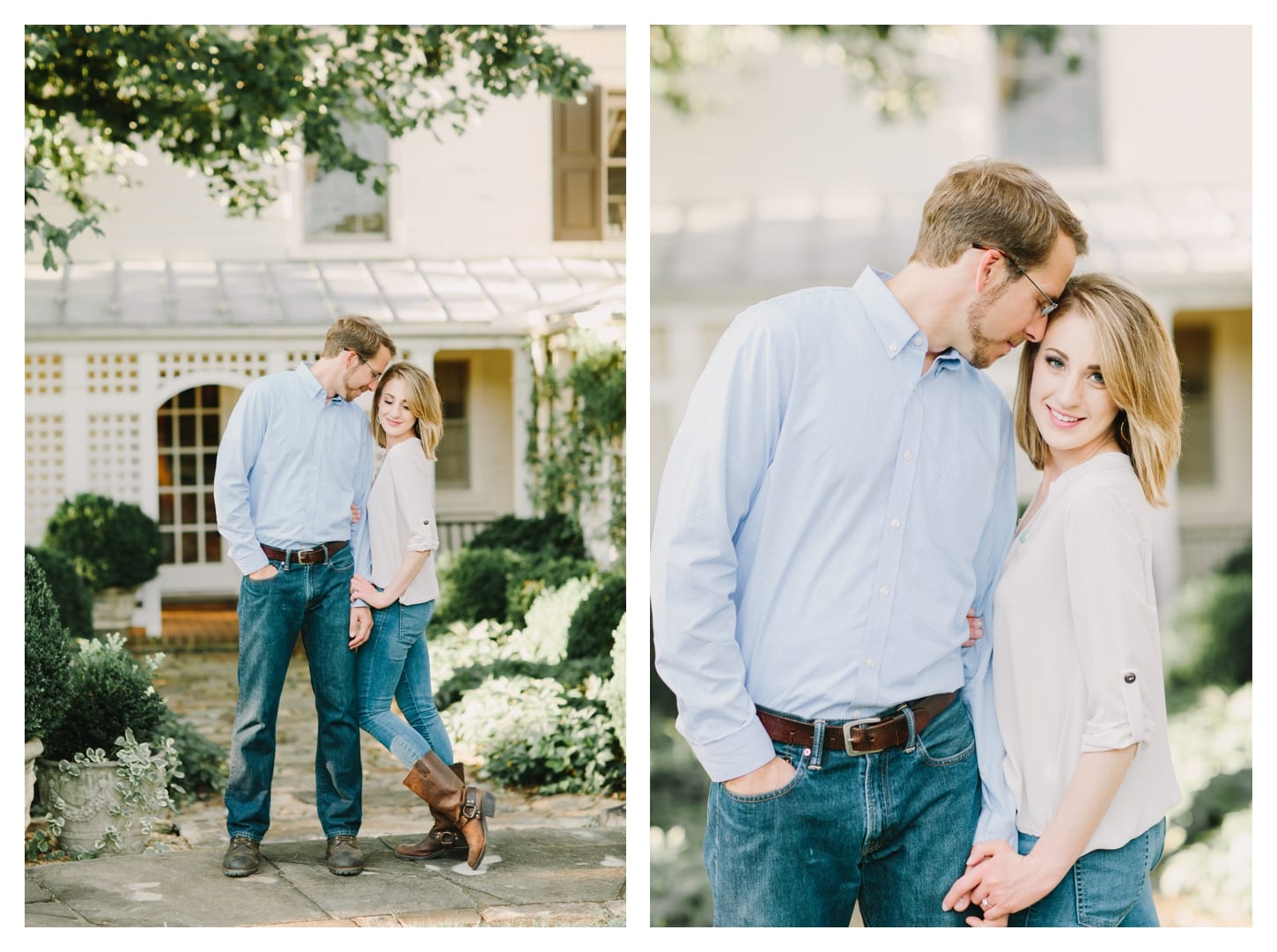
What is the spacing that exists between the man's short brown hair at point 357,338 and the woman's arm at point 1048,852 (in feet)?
5.79

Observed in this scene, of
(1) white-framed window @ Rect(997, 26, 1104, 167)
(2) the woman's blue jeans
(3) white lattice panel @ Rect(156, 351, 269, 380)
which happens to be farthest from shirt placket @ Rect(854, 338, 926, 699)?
(1) white-framed window @ Rect(997, 26, 1104, 167)

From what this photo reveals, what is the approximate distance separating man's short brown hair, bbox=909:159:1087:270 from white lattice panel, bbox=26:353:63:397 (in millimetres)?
2239

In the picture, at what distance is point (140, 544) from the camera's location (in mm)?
2943

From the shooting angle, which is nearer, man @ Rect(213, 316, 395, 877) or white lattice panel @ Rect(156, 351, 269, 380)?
man @ Rect(213, 316, 395, 877)

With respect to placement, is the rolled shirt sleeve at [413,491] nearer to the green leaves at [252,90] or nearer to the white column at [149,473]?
the white column at [149,473]

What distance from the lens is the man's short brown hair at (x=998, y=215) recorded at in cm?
195

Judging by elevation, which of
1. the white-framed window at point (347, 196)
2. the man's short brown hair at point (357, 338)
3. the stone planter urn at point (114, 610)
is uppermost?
the white-framed window at point (347, 196)

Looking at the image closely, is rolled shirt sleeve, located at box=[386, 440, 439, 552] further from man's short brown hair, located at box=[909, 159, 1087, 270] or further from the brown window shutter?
man's short brown hair, located at box=[909, 159, 1087, 270]

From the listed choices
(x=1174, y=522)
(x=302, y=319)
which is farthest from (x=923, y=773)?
(x=1174, y=522)

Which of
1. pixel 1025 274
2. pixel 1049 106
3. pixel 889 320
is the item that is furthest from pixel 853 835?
pixel 1049 106

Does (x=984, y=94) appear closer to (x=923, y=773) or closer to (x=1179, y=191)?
(x=1179, y=191)

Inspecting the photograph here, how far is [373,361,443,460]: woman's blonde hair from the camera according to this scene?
114 inches

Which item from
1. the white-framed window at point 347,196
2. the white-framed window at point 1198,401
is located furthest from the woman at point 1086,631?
the white-framed window at point 1198,401

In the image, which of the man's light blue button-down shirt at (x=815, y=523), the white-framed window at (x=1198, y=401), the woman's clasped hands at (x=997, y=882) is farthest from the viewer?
the white-framed window at (x=1198, y=401)
